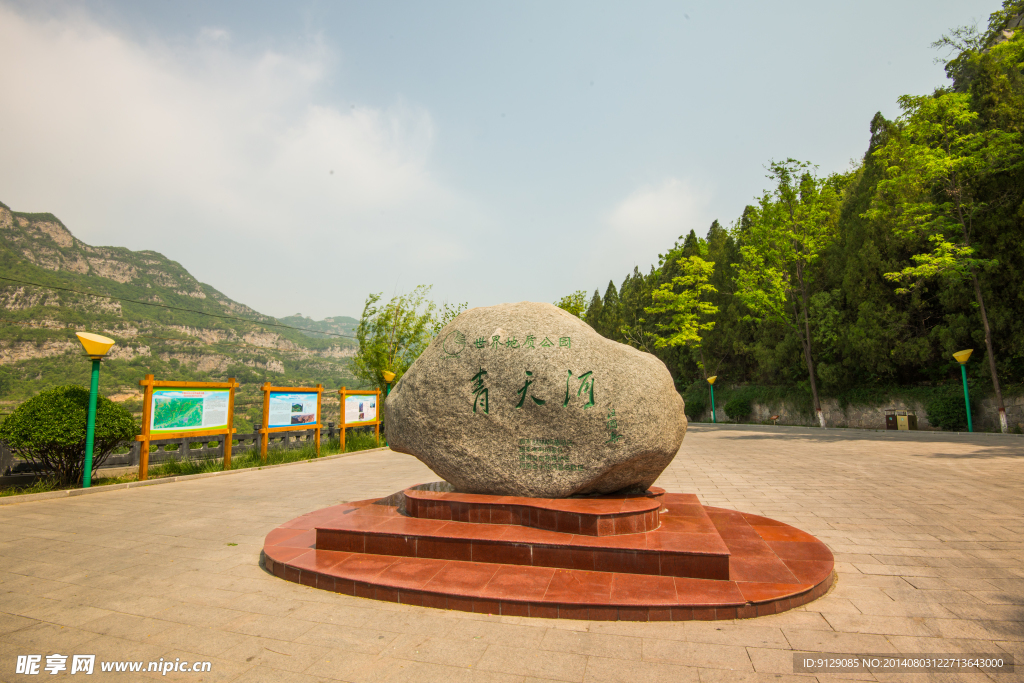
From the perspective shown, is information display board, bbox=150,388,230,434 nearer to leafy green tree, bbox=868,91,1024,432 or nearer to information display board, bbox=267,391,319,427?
information display board, bbox=267,391,319,427

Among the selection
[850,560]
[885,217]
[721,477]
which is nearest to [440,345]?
[850,560]

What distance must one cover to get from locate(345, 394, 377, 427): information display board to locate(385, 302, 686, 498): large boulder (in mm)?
10098

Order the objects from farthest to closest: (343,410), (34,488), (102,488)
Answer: (343,410) < (102,488) < (34,488)

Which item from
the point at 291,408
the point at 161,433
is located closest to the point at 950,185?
the point at 291,408

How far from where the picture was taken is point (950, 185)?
17828 millimetres

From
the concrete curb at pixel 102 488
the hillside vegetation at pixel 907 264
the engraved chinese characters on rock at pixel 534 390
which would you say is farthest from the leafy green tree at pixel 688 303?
the engraved chinese characters on rock at pixel 534 390

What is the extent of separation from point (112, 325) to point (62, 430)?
246 ft

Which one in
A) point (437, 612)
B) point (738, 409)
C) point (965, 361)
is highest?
point (965, 361)

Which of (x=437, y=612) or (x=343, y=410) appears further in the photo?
(x=343, y=410)

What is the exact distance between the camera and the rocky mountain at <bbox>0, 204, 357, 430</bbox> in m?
53.0

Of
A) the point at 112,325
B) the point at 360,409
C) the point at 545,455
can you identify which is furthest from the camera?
the point at 112,325

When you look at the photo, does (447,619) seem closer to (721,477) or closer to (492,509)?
(492,509)

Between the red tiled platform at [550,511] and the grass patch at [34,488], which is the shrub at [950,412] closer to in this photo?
the red tiled platform at [550,511]

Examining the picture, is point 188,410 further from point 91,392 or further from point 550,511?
point 550,511
